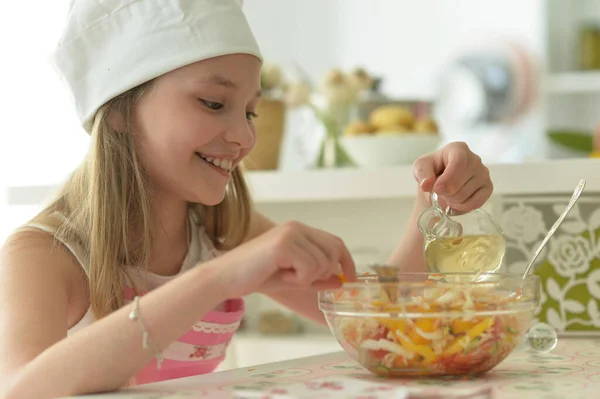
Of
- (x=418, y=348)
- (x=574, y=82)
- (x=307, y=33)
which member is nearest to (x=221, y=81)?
(x=418, y=348)

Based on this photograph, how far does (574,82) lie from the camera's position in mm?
3562

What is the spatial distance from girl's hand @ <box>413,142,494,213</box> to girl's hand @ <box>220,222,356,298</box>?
29cm

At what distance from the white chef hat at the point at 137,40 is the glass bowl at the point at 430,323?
450mm

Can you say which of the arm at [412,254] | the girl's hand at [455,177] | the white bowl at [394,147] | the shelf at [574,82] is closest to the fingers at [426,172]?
the girl's hand at [455,177]

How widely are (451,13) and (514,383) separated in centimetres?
313

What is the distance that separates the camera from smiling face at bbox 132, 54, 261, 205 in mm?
1198

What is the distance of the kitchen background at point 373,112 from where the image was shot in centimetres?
172

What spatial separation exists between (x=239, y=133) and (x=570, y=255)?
600 mm

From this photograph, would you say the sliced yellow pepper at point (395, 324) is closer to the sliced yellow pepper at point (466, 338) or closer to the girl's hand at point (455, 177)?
the sliced yellow pepper at point (466, 338)

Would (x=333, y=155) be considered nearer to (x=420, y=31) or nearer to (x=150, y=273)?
(x=150, y=273)

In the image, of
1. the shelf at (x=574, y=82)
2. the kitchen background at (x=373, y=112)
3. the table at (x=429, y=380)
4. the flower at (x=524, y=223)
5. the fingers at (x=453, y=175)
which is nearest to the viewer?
the table at (x=429, y=380)

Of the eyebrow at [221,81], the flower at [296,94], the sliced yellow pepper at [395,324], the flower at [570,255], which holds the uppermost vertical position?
the eyebrow at [221,81]

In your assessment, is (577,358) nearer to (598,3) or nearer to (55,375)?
(55,375)

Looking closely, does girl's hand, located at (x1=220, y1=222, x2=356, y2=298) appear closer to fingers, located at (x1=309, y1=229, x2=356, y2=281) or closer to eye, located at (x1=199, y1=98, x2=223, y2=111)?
fingers, located at (x1=309, y1=229, x2=356, y2=281)
